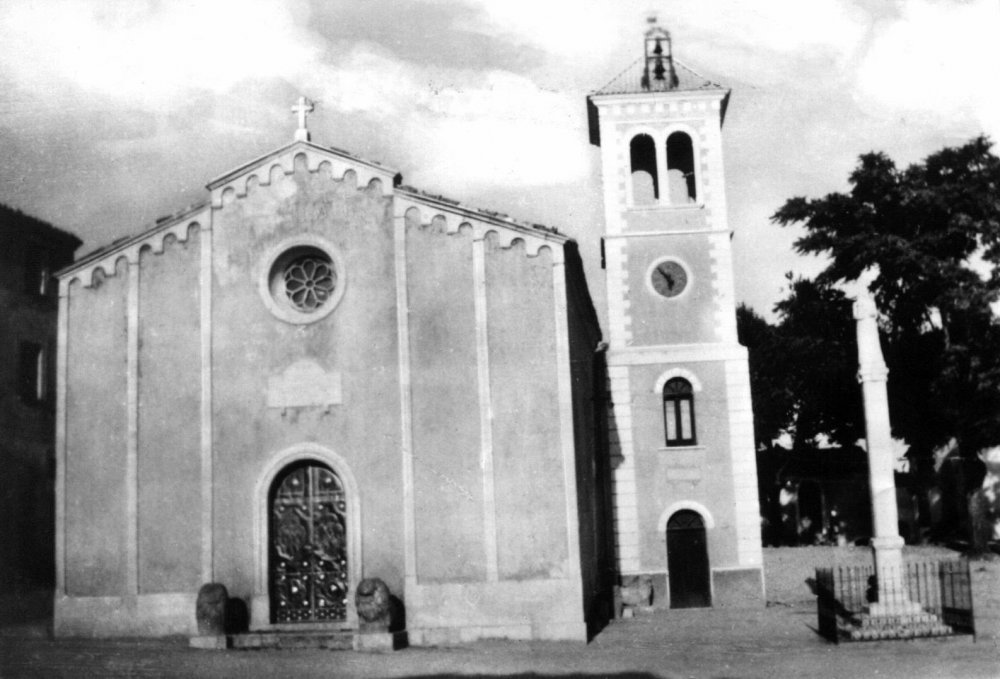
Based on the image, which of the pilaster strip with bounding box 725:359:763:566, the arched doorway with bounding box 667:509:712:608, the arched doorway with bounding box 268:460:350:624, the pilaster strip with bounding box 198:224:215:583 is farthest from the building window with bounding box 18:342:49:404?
the pilaster strip with bounding box 725:359:763:566

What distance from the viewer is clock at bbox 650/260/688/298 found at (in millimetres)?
24938

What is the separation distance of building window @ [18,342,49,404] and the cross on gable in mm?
10740

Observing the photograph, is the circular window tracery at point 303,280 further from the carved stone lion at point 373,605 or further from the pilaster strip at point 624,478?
the pilaster strip at point 624,478

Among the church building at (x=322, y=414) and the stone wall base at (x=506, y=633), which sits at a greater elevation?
the church building at (x=322, y=414)

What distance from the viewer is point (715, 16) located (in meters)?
14.6

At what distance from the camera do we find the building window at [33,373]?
2430 cm

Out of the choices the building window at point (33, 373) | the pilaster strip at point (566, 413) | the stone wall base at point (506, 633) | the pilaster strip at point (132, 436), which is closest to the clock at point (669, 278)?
the pilaster strip at point (566, 413)

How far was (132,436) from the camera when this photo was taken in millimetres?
17766

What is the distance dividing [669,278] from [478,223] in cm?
864

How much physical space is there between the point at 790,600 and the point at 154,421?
615 inches

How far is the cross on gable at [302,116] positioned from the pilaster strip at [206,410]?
7.05ft

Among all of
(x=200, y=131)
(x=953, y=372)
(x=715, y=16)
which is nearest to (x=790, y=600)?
(x=953, y=372)

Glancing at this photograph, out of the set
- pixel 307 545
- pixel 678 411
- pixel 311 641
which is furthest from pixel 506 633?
pixel 678 411

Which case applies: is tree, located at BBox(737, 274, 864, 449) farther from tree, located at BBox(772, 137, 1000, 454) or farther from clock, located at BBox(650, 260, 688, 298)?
clock, located at BBox(650, 260, 688, 298)
